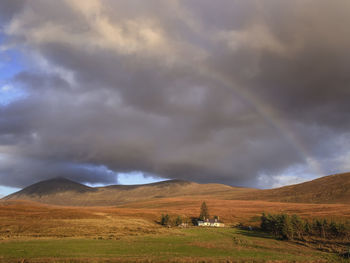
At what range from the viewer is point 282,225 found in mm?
74000

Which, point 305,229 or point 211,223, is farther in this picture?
point 211,223

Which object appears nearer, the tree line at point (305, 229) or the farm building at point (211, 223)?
the tree line at point (305, 229)

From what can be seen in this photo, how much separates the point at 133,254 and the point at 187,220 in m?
98.0

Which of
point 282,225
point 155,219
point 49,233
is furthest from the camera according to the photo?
point 155,219

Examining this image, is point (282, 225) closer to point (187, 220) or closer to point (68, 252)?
point (68, 252)

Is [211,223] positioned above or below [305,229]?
A: below

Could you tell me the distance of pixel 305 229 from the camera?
3022 inches

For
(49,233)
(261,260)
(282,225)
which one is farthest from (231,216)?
(261,260)

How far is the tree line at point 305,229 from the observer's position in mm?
72562

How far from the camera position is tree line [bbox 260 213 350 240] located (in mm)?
72562

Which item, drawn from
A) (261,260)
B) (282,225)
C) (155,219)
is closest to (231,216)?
(155,219)

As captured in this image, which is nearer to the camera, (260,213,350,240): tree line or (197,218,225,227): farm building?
(260,213,350,240): tree line

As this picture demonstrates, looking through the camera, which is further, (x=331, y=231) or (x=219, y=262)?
(x=331, y=231)

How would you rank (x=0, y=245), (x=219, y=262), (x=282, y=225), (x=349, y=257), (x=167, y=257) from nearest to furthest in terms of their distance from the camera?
1. (x=219, y=262)
2. (x=167, y=257)
3. (x=349, y=257)
4. (x=0, y=245)
5. (x=282, y=225)
